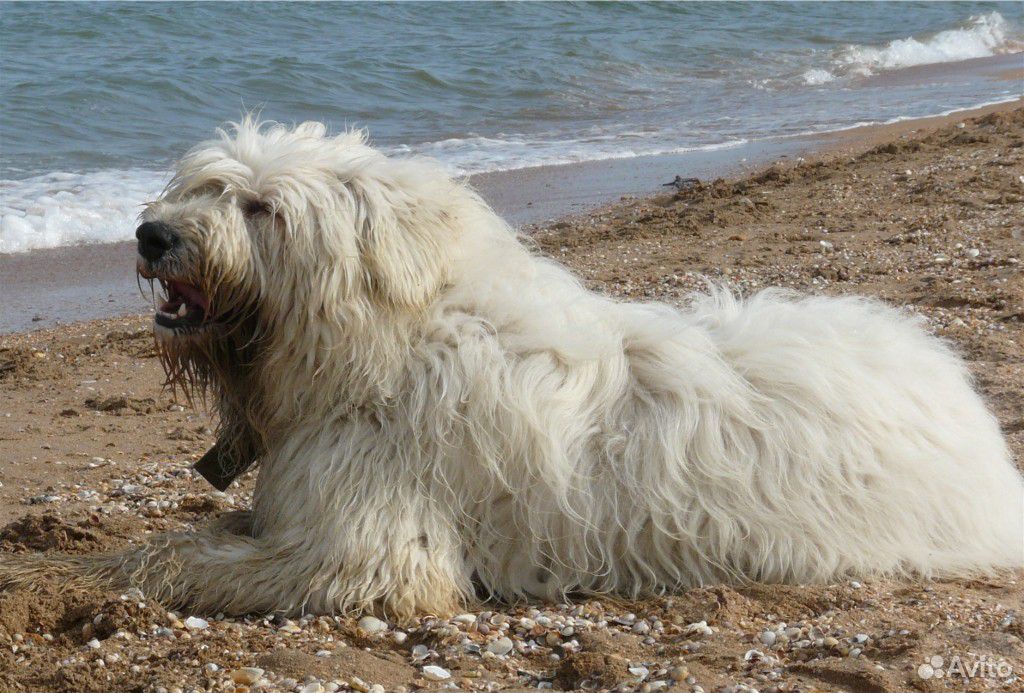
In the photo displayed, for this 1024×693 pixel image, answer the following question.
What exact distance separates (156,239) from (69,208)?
25.1ft

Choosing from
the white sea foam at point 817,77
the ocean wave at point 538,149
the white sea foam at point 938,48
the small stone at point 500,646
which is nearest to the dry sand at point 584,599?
the small stone at point 500,646

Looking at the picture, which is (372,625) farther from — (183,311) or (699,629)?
(183,311)

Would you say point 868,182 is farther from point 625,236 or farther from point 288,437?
point 288,437

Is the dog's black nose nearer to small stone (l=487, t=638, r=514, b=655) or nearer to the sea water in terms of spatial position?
small stone (l=487, t=638, r=514, b=655)

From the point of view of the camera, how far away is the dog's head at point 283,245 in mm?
3543

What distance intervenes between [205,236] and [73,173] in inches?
361

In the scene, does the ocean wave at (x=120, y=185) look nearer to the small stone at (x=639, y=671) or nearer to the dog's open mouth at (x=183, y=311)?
the dog's open mouth at (x=183, y=311)

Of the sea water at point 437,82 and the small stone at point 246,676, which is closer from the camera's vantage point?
the small stone at point 246,676

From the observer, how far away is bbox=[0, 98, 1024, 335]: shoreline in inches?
327

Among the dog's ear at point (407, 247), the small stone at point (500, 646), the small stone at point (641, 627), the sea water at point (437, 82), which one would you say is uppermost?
the sea water at point (437, 82)

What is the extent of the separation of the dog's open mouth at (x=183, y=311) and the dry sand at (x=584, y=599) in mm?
817

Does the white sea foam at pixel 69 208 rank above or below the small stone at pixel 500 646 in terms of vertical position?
above

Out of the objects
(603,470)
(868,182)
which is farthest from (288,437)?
(868,182)

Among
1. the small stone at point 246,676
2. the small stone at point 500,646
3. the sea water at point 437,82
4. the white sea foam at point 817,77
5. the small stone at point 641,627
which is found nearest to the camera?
the small stone at point 246,676
